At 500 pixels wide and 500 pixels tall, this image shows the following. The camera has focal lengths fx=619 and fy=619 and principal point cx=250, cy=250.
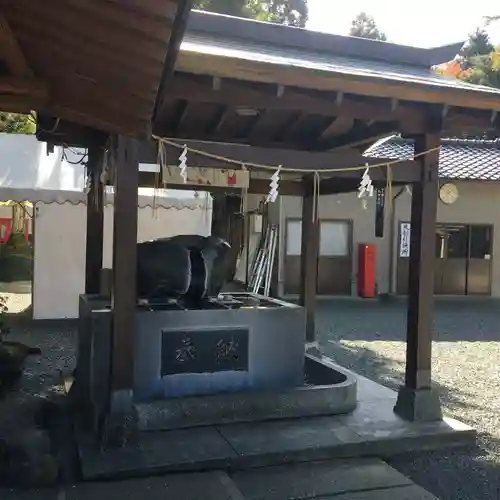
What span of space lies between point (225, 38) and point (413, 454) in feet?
14.2

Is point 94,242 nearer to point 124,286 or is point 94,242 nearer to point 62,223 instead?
point 124,286

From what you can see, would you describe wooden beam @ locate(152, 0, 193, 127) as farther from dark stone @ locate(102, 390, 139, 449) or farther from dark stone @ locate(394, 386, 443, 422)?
dark stone @ locate(394, 386, 443, 422)

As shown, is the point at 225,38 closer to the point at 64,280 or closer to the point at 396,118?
the point at 396,118

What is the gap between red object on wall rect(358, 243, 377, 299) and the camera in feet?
53.3

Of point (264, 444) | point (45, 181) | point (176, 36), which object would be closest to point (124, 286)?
point (264, 444)

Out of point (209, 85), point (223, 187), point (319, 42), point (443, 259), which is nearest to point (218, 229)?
point (443, 259)

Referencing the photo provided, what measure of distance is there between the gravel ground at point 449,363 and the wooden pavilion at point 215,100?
74cm

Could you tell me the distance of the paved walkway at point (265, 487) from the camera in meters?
4.21

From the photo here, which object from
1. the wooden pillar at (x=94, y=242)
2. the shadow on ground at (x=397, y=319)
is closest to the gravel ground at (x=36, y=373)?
the wooden pillar at (x=94, y=242)

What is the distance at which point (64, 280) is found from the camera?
36.9ft

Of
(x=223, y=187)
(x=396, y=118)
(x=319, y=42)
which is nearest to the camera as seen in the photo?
(x=396, y=118)

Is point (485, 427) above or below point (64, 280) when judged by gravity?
below

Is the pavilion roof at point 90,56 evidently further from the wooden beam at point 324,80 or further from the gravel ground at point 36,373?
the gravel ground at point 36,373

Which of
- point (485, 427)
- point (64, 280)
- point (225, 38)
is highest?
point (225, 38)
